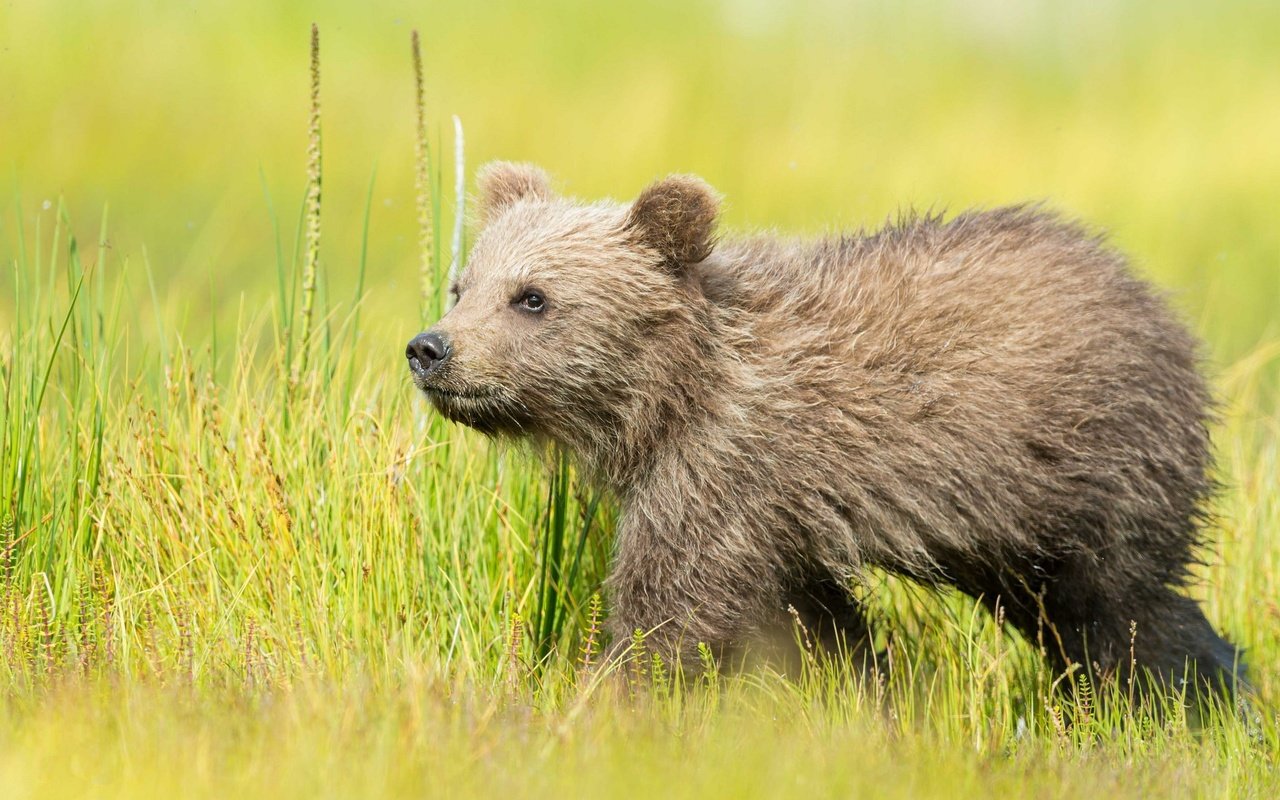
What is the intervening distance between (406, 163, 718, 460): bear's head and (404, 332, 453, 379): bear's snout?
0.06 m

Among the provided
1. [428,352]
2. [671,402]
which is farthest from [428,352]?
[671,402]

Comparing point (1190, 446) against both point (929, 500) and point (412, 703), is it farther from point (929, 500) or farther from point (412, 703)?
point (412, 703)

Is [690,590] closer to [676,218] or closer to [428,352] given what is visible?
[428,352]

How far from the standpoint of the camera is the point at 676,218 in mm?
5188

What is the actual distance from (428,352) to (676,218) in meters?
1.09

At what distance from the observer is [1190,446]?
18.0 feet

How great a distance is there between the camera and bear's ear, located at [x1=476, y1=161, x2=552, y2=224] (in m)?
5.84

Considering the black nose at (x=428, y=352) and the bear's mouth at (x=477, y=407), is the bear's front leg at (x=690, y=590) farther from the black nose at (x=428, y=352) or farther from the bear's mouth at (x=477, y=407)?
the black nose at (x=428, y=352)

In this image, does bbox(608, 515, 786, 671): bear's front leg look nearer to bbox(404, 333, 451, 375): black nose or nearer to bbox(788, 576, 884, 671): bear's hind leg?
bbox(788, 576, 884, 671): bear's hind leg

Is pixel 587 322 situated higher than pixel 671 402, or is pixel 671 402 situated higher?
pixel 587 322

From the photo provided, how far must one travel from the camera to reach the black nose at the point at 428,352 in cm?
485

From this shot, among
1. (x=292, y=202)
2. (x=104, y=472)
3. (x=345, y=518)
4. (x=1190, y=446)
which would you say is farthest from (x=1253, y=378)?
(x=292, y=202)

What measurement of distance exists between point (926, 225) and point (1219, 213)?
32.2ft

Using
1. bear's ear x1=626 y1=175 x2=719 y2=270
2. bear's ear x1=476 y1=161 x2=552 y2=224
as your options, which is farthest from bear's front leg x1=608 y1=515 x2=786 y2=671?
bear's ear x1=476 y1=161 x2=552 y2=224
